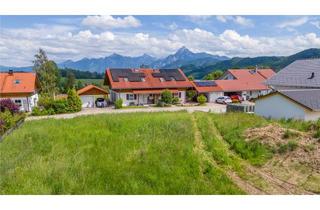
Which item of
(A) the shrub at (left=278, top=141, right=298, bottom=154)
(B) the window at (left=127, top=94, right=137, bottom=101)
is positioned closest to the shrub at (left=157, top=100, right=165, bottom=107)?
(B) the window at (left=127, top=94, right=137, bottom=101)

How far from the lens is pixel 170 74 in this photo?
26.2m

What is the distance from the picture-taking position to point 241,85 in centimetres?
2730

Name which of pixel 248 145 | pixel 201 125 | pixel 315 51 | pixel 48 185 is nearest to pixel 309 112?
pixel 201 125

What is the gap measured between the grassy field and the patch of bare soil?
0.06 m

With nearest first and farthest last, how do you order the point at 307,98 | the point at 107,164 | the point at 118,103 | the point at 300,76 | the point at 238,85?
the point at 107,164
the point at 307,98
the point at 300,76
the point at 118,103
the point at 238,85

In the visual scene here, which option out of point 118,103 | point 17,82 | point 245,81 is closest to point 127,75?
point 118,103

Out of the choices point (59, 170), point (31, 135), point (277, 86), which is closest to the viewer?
point (59, 170)

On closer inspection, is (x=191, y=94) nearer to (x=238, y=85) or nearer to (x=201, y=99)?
(x=201, y=99)

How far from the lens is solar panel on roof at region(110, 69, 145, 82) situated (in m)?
24.3

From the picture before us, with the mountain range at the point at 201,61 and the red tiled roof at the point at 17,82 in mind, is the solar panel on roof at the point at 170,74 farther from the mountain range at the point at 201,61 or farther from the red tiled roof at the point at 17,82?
the mountain range at the point at 201,61

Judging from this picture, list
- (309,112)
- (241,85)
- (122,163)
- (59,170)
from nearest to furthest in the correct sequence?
(59,170) → (122,163) → (309,112) → (241,85)

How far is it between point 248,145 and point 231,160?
1.32 meters

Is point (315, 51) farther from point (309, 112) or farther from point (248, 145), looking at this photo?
point (248, 145)

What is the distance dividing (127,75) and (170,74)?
4.26 meters
